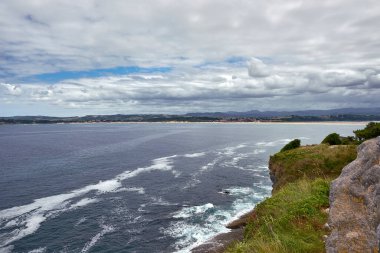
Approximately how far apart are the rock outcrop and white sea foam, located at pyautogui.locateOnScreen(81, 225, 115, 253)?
33936 mm

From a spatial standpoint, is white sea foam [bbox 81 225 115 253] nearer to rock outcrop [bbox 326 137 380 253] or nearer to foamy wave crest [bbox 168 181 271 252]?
foamy wave crest [bbox 168 181 271 252]

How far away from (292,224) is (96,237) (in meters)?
31.7

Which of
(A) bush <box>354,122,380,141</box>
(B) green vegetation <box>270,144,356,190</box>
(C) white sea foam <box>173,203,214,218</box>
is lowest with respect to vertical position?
(C) white sea foam <box>173,203,214,218</box>

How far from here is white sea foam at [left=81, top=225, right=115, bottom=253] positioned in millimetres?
35281

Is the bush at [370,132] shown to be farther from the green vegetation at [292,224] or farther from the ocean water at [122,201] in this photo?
the green vegetation at [292,224]

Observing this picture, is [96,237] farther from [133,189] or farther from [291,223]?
[291,223]

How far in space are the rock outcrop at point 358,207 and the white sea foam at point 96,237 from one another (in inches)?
1336

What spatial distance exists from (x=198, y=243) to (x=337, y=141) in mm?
33684

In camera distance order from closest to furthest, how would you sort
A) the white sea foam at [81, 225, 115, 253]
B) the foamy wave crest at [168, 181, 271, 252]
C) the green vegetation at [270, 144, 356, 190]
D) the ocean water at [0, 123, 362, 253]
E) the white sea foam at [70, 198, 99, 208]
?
the green vegetation at [270, 144, 356, 190] < the white sea foam at [81, 225, 115, 253] < the foamy wave crest at [168, 181, 271, 252] < the ocean water at [0, 123, 362, 253] < the white sea foam at [70, 198, 99, 208]

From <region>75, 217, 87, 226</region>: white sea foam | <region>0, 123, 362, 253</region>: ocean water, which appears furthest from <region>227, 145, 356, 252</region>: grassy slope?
<region>75, 217, 87, 226</region>: white sea foam

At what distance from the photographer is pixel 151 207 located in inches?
1925

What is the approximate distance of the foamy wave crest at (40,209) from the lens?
39.1 m

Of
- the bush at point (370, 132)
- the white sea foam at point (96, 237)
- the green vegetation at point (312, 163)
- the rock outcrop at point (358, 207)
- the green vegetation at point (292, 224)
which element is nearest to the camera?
the rock outcrop at point (358, 207)

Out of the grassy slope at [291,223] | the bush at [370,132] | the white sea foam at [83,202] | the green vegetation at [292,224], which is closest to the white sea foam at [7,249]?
the white sea foam at [83,202]
